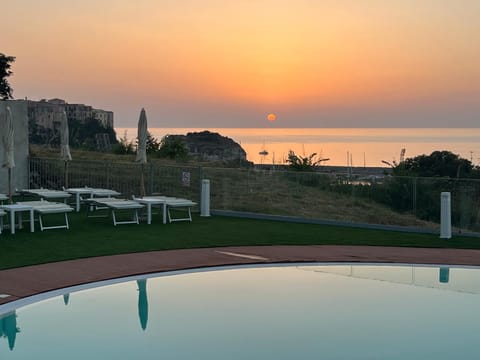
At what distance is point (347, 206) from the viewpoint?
Result: 1664cm

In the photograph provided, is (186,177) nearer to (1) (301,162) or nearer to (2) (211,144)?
(1) (301,162)

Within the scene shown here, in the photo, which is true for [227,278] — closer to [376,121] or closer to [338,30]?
[338,30]

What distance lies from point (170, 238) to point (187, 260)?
246 cm

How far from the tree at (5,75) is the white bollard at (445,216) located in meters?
28.2

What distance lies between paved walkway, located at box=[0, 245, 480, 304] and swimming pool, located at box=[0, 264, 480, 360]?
17.9 inches

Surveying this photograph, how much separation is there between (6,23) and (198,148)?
51.1m

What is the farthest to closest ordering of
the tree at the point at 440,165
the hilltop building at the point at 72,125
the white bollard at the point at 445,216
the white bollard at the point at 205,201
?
the hilltop building at the point at 72,125
the tree at the point at 440,165
the white bollard at the point at 205,201
the white bollard at the point at 445,216

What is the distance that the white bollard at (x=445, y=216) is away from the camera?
14.0 m

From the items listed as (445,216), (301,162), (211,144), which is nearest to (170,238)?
(445,216)

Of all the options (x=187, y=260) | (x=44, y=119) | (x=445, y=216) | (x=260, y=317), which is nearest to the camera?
(x=260, y=317)

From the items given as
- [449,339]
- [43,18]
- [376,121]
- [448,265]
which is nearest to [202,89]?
[376,121]

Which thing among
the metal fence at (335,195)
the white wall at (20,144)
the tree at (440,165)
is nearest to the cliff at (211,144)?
the tree at (440,165)

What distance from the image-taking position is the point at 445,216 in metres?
14.0

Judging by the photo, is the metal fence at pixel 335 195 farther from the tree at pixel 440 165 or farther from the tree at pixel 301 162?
the tree at pixel 440 165
